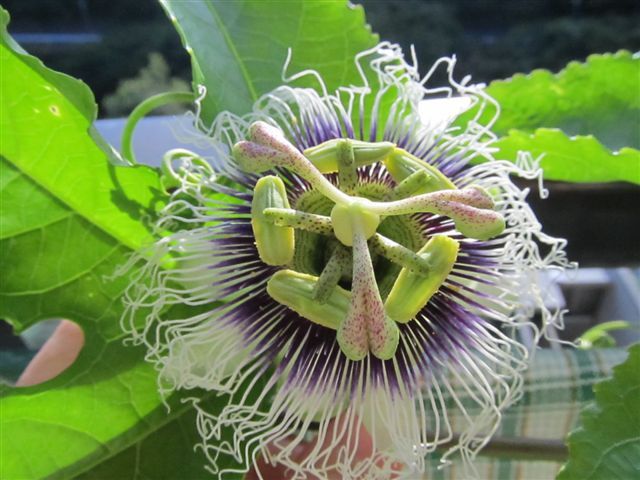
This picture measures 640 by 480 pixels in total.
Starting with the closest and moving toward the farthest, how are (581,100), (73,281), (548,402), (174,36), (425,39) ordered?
(73,281), (581,100), (548,402), (425,39), (174,36)

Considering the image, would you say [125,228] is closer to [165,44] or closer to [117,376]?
[117,376]

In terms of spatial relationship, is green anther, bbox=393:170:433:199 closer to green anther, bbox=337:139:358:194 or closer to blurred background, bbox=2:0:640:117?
green anther, bbox=337:139:358:194

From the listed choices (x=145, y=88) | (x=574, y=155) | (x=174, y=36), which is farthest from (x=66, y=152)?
(x=174, y=36)

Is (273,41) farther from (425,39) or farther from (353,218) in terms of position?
(425,39)

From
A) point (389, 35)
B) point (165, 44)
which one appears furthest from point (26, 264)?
point (165, 44)

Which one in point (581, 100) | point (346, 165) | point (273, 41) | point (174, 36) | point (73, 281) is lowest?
point (73, 281)

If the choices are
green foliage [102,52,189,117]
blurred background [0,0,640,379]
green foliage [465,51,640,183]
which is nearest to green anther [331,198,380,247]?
green foliage [465,51,640,183]

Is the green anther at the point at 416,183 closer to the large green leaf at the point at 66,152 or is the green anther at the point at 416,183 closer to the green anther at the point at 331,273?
the green anther at the point at 331,273

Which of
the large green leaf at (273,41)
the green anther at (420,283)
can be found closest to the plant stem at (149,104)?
the large green leaf at (273,41)
